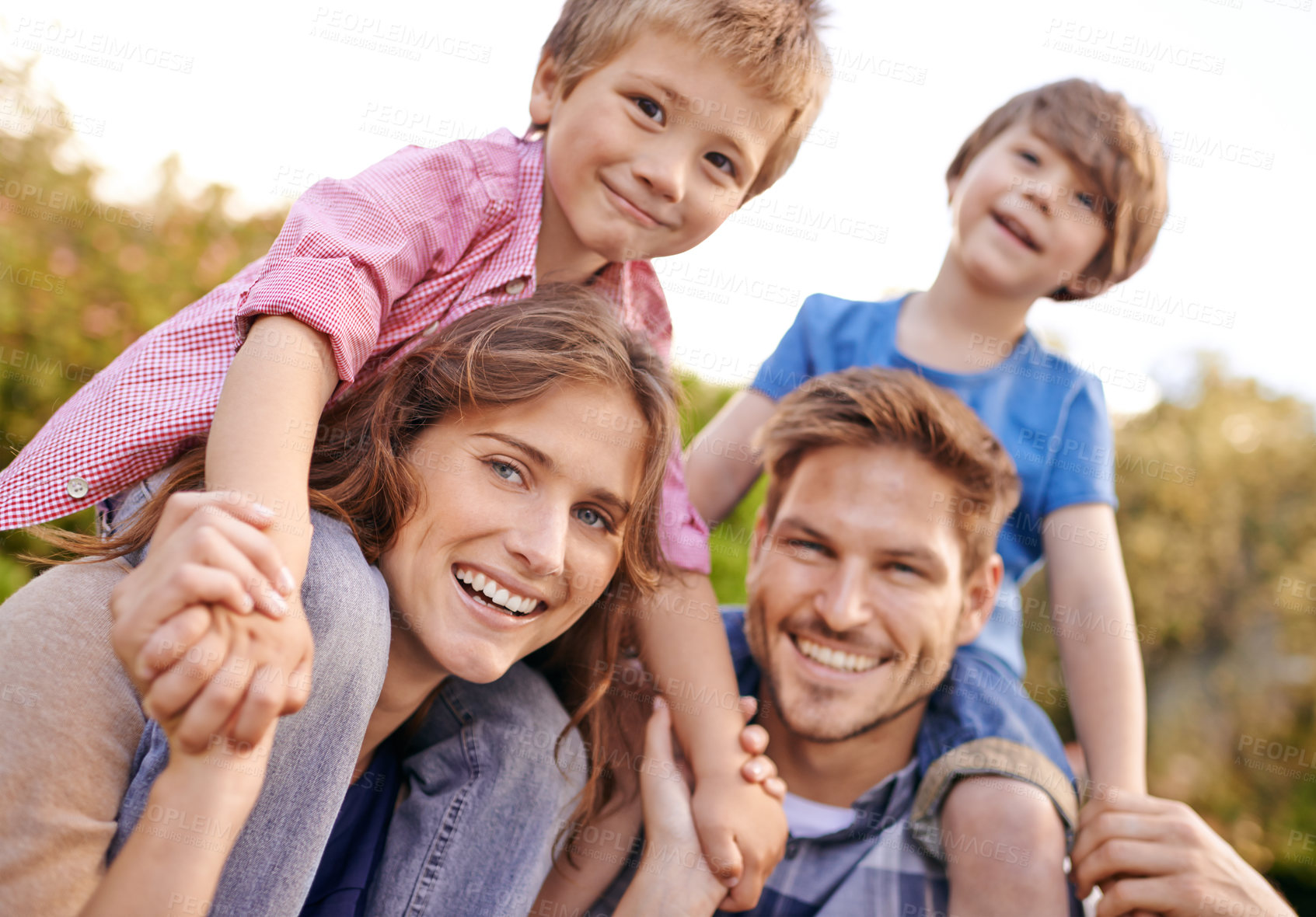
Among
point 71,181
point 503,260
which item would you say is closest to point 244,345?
point 503,260

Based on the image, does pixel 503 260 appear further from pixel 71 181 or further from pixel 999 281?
pixel 71 181

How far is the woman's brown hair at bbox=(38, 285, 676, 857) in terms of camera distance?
5.60 ft

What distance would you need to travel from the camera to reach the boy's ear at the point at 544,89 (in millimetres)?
2143

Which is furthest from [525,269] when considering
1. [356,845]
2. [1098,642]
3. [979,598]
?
[1098,642]

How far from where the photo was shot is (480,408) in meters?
1.77

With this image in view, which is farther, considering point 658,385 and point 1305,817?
point 1305,817

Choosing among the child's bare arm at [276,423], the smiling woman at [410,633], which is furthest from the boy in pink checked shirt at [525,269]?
the smiling woman at [410,633]

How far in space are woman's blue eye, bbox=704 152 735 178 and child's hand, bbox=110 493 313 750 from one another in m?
1.27

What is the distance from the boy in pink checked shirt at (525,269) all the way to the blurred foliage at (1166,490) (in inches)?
65.3

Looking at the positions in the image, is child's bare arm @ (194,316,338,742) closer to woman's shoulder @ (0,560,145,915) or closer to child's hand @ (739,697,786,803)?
woman's shoulder @ (0,560,145,915)

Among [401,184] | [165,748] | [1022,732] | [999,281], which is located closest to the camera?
[165,748]

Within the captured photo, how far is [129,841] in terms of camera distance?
4.14 ft

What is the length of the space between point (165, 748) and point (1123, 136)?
243cm

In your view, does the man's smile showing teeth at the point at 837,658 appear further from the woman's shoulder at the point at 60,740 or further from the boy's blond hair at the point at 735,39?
the woman's shoulder at the point at 60,740
